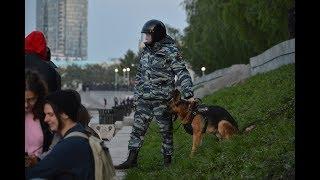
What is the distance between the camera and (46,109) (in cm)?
383

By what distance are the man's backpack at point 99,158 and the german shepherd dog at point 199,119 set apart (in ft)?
10.3

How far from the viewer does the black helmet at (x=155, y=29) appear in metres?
6.51

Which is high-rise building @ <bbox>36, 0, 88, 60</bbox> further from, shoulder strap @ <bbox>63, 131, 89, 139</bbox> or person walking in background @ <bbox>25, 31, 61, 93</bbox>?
shoulder strap @ <bbox>63, 131, 89, 139</bbox>

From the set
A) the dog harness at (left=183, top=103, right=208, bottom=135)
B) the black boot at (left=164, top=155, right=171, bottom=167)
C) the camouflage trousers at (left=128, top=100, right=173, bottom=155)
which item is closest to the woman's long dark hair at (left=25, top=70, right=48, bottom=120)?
the camouflage trousers at (left=128, top=100, right=173, bottom=155)

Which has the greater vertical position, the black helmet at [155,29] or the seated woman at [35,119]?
the black helmet at [155,29]

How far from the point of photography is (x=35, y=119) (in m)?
4.16

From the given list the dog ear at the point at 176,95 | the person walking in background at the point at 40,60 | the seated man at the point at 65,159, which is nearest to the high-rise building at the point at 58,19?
the person walking in background at the point at 40,60

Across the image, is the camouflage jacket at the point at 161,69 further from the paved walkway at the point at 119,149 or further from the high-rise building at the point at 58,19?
the high-rise building at the point at 58,19

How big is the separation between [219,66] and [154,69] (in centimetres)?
2920

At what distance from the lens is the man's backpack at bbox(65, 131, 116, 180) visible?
3.70 m

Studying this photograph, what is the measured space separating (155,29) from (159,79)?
1.78 feet

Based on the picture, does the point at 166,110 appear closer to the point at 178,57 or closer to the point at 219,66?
the point at 178,57

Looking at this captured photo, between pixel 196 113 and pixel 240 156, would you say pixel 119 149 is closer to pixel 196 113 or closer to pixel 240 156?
pixel 196 113

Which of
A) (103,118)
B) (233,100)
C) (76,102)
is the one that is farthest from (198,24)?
(76,102)
